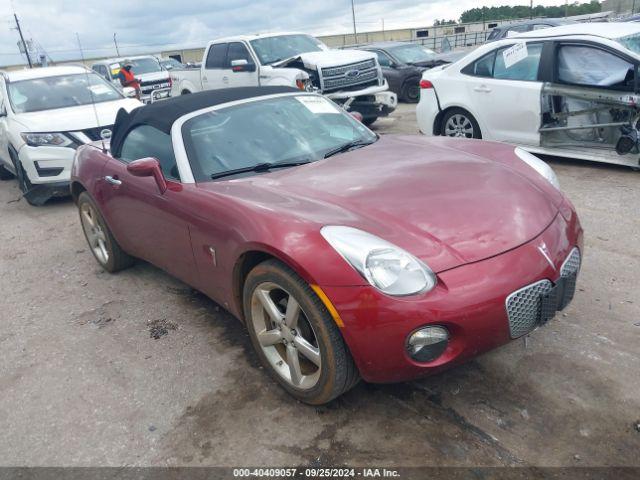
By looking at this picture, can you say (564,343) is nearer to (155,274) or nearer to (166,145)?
(166,145)

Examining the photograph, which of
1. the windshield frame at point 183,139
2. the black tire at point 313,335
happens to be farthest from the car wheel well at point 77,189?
the black tire at point 313,335

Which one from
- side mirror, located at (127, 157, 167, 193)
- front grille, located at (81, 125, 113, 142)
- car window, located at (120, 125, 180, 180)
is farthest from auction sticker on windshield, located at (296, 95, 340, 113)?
front grille, located at (81, 125, 113, 142)

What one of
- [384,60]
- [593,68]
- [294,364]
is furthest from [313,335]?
[384,60]

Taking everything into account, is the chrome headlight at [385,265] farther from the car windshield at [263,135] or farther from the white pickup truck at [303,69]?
the white pickup truck at [303,69]

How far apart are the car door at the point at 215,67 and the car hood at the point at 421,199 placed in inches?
336

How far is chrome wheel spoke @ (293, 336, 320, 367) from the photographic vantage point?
2.52 m

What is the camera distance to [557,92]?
626cm

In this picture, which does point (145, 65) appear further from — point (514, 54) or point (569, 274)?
point (569, 274)

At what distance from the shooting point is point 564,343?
10.0 feet

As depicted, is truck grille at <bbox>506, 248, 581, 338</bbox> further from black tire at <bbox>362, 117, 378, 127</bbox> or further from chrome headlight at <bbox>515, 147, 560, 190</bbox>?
black tire at <bbox>362, 117, 378, 127</bbox>

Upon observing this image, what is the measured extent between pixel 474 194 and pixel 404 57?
1167cm

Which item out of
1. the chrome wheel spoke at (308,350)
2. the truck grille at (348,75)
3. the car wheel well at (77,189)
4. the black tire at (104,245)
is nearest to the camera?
the chrome wheel spoke at (308,350)

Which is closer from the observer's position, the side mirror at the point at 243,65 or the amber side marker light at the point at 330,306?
the amber side marker light at the point at 330,306

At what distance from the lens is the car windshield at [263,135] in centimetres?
337
